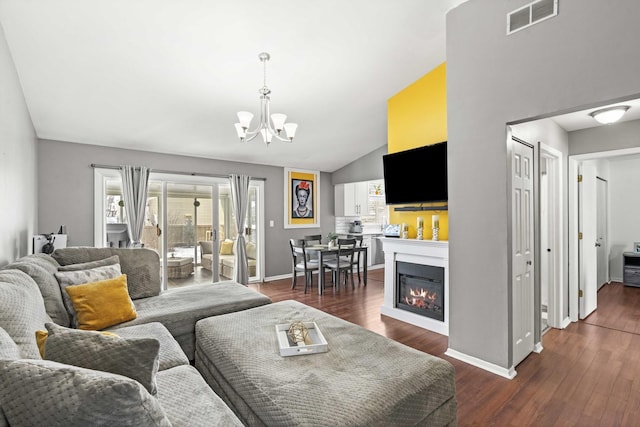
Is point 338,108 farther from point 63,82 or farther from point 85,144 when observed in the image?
point 85,144

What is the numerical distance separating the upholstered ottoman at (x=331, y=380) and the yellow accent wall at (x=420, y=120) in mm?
2202

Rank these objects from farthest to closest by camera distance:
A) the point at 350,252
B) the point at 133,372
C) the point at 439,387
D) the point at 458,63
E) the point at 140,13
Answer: the point at 350,252 → the point at 458,63 → the point at 140,13 → the point at 439,387 → the point at 133,372

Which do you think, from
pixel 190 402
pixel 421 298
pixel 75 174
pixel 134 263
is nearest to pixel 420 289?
pixel 421 298

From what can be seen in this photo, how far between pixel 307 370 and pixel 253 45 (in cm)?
284

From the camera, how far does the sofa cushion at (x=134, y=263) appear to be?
2.98m

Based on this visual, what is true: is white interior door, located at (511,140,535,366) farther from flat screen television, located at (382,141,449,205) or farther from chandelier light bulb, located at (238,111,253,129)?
chandelier light bulb, located at (238,111,253,129)

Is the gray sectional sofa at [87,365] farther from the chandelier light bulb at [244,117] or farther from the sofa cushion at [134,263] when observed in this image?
the chandelier light bulb at [244,117]

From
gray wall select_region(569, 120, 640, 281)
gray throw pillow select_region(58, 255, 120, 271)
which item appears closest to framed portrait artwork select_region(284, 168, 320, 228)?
gray throw pillow select_region(58, 255, 120, 271)

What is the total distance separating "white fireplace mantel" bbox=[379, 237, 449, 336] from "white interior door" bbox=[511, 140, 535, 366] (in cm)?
78

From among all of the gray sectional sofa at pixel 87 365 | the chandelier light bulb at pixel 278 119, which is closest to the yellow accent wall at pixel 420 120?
the chandelier light bulb at pixel 278 119

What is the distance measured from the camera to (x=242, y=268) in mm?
5895

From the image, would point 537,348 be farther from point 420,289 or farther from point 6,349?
point 6,349

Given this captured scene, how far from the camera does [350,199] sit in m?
7.42

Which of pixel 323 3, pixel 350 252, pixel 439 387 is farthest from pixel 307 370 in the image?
pixel 350 252
